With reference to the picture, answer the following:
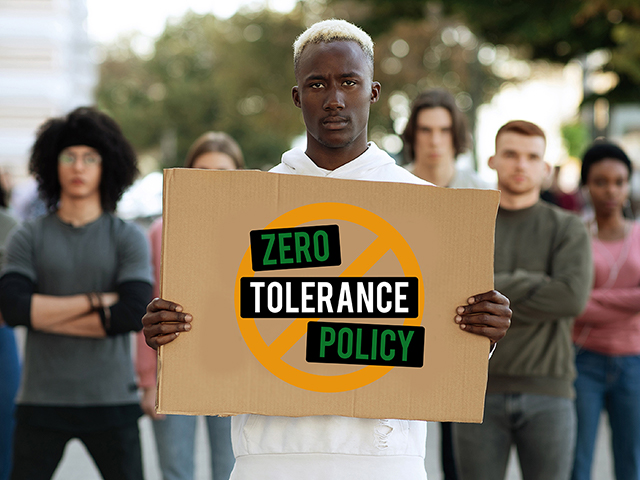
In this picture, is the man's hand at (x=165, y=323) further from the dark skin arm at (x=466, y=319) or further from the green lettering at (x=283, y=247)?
the green lettering at (x=283, y=247)

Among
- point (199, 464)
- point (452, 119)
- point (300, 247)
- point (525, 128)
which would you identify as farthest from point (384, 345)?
point (199, 464)

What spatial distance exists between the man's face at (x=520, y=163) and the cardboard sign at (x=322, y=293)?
1474 millimetres

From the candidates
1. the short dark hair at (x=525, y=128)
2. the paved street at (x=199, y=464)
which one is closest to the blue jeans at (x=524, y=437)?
the short dark hair at (x=525, y=128)

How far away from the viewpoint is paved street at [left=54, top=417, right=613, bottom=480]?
5.59 m

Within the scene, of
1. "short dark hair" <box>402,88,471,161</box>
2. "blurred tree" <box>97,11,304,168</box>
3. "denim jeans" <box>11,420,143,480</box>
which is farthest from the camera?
"blurred tree" <box>97,11,304,168</box>

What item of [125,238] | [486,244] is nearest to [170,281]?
[486,244]

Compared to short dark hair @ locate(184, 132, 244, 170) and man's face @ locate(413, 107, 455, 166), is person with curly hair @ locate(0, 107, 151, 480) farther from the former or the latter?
man's face @ locate(413, 107, 455, 166)

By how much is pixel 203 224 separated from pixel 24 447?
61.9 inches

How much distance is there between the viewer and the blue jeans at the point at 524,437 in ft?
11.6

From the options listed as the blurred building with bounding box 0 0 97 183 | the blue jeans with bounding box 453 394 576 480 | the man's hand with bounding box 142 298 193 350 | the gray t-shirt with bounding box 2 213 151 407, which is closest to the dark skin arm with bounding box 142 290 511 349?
the man's hand with bounding box 142 298 193 350

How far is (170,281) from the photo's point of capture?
238 centimetres

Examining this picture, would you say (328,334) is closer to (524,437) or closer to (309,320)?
(309,320)

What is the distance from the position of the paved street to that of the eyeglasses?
2.62 m

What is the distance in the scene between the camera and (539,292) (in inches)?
141
